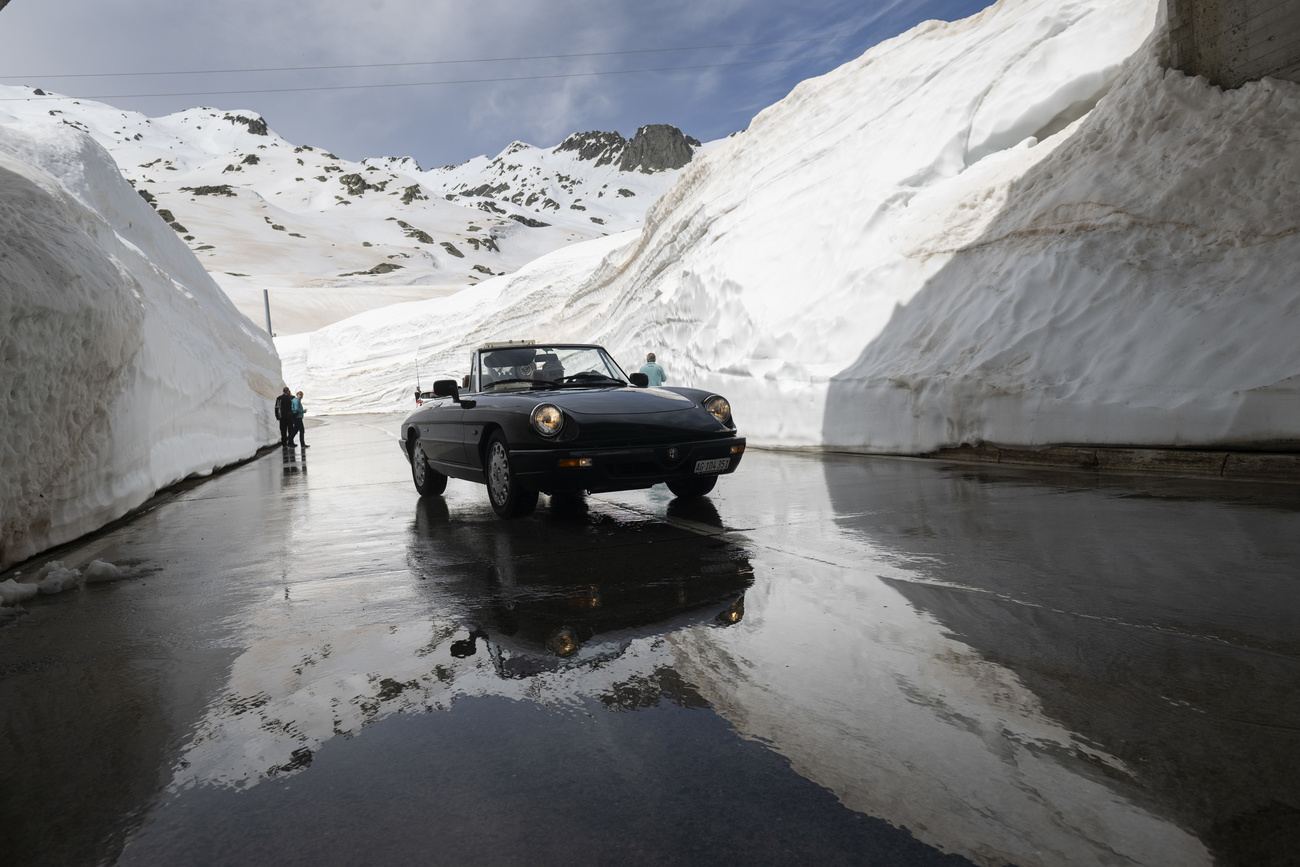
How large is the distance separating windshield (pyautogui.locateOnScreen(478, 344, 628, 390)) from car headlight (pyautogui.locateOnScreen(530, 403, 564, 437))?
4.00 ft

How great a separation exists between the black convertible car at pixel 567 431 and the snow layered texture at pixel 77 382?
9.06ft

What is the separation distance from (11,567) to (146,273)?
1008 cm

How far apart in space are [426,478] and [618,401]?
2.79 metres

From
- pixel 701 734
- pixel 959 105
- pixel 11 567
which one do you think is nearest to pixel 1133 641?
pixel 701 734

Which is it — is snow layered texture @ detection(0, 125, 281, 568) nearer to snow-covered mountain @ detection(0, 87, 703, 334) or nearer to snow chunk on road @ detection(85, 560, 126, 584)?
snow chunk on road @ detection(85, 560, 126, 584)

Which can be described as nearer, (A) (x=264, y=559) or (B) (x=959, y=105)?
(A) (x=264, y=559)

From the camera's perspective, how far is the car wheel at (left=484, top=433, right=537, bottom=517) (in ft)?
21.0

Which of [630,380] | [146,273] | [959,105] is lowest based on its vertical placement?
[630,380]

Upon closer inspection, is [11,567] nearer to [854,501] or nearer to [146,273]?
[854,501]

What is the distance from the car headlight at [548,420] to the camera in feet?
19.9

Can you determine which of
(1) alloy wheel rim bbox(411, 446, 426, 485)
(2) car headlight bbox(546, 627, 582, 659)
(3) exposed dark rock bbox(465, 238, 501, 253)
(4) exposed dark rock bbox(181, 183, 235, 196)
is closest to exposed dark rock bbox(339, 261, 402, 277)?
(3) exposed dark rock bbox(465, 238, 501, 253)

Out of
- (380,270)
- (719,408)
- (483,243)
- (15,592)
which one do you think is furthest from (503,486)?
(483,243)

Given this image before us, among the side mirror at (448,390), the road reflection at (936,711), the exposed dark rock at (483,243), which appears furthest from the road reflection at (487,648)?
the exposed dark rock at (483,243)

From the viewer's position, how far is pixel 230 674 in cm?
328
